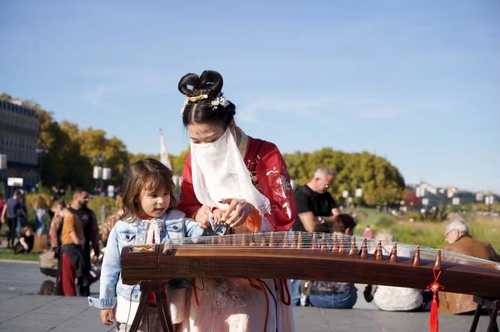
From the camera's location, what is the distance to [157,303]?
130 inches

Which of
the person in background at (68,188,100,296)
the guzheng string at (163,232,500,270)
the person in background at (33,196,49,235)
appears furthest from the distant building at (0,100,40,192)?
the guzheng string at (163,232,500,270)

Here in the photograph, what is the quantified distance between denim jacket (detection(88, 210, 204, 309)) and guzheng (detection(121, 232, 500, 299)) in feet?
0.80

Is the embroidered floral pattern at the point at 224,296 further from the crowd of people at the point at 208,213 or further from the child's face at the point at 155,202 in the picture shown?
the child's face at the point at 155,202

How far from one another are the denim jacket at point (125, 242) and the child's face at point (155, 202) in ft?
0.11

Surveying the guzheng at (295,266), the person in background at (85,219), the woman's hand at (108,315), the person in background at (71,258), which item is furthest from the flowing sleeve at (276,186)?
the person in background at (85,219)

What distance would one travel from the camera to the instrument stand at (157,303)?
327 cm

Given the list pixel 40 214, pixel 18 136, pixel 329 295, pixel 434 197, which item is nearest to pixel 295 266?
pixel 329 295

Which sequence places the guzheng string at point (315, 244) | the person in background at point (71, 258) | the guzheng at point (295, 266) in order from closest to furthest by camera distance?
1. the guzheng at point (295, 266)
2. the guzheng string at point (315, 244)
3. the person in background at point (71, 258)

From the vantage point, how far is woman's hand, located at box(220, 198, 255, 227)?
347 cm

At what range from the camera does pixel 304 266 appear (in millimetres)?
3219

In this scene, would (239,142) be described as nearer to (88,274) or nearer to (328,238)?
(328,238)

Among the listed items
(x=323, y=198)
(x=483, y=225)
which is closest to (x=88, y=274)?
(x=323, y=198)

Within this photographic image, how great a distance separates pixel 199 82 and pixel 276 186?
0.58 metres

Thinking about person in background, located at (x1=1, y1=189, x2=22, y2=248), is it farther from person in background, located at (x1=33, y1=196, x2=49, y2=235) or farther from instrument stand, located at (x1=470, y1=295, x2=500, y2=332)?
instrument stand, located at (x1=470, y1=295, x2=500, y2=332)
